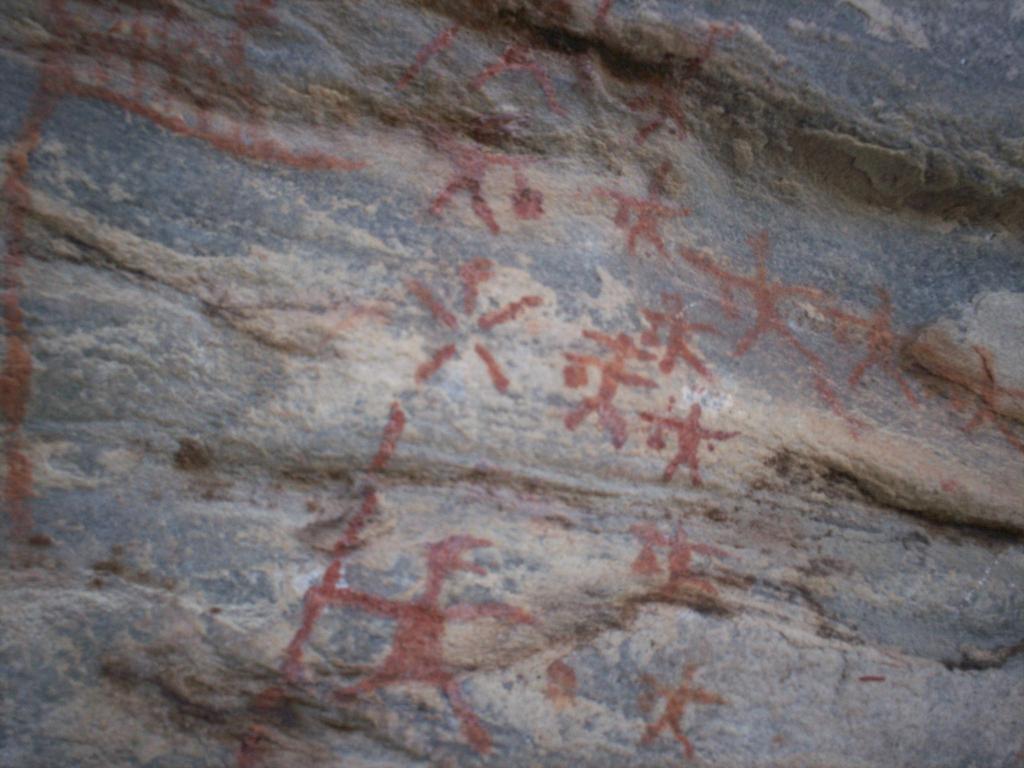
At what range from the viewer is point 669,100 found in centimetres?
190

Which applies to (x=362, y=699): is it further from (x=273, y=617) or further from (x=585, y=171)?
(x=585, y=171)

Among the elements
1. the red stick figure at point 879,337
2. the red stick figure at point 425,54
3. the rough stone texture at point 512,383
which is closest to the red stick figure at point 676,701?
the rough stone texture at point 512,383

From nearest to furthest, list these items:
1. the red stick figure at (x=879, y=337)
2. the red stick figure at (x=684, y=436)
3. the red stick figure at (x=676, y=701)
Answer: the red stick figure at (x=676, y=701), the red stick figure at (x=684, y=436), the red stick figure at (x=879, y=337)

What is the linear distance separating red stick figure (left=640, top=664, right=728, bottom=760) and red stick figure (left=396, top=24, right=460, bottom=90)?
136cm

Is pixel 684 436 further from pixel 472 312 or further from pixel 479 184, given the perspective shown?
pixel 479 184

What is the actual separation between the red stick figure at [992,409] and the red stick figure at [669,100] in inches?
38.9

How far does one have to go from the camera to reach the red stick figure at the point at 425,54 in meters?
1.75

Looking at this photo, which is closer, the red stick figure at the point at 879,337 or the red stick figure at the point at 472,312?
the red stick figure at the point at 472,312

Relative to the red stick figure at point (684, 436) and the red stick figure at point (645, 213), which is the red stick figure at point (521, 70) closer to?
the red stick figure at point (645, 213)

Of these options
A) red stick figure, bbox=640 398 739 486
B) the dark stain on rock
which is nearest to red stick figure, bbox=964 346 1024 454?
red stick figure, bbox=640 398 739 486

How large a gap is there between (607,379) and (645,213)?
1.43 feet

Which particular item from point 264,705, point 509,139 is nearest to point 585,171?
point 509,139

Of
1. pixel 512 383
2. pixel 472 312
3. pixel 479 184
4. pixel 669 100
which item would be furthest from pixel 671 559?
pixel 669 100

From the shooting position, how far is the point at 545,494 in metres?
1.70
